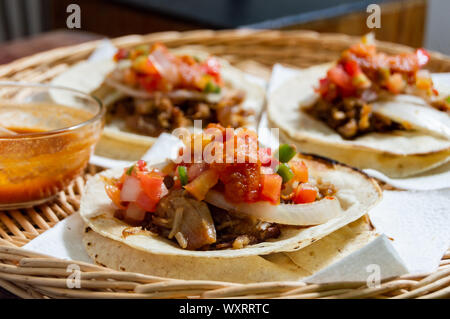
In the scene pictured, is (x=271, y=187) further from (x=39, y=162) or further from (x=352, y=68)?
(x=352, y=68)

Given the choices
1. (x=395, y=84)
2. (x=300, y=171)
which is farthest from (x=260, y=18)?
(x=300, y=171)

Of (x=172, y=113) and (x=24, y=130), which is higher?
(x=24, y=130)

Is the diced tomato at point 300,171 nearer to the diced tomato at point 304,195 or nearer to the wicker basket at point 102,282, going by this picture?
the diced tomato at point 304,195

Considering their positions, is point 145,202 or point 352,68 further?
point 352,68

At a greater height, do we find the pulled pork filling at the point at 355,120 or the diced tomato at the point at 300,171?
the diced tomato at the point at 300,171

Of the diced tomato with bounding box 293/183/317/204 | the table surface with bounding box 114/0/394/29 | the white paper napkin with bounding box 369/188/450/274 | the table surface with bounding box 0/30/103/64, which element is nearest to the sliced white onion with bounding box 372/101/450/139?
the white paper napkin with bounding box 369/188/450/274

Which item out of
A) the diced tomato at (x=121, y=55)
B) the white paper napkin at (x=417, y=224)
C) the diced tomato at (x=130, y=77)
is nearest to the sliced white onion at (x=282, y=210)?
the white paper napkin at (x=417, y=224)
